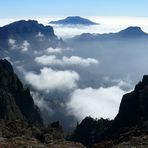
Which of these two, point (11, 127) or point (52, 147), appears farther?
point (11, 127)

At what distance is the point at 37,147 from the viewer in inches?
1983

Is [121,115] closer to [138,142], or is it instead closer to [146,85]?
[146,85]

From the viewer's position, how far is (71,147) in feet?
183

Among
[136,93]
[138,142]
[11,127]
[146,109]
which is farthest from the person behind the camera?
[136,93]

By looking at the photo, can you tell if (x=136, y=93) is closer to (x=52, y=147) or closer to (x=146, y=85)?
(x=146, y=85)

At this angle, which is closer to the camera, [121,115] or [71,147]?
[71,147]

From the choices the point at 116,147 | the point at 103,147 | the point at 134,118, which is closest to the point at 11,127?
the point at 103,147

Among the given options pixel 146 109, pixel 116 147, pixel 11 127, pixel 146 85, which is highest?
pixel 146 85

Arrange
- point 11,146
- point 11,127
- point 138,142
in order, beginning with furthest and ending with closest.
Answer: point 11,127 < point 138,142 < point 11,146

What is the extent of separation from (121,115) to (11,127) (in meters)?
84.9

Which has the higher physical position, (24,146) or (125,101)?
(125,101)

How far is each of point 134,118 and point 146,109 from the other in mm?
6788

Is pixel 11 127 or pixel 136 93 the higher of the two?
pixel 136 93

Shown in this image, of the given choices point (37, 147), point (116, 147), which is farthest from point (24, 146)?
point (116, 147)
